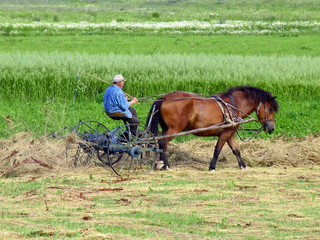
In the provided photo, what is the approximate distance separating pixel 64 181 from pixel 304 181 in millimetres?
4073

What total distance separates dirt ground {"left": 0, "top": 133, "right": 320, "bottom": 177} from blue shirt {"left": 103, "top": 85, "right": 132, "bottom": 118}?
50.3 inches

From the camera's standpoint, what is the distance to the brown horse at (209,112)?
12.0 meters

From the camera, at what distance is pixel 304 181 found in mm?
10789

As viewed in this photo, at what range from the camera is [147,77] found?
22.3m

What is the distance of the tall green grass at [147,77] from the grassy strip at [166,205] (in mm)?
10464

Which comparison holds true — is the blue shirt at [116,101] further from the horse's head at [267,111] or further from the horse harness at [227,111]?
the horse's head at [267,111]

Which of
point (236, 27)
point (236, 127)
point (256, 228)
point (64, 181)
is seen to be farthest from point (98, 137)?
point (236, 27)

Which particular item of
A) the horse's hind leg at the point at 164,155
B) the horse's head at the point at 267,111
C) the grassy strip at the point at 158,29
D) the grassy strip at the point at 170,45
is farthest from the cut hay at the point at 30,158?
the grassy strip at the point at 158,29

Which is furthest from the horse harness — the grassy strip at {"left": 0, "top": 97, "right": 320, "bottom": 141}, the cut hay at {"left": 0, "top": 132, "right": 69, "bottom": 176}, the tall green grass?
the tall green grass

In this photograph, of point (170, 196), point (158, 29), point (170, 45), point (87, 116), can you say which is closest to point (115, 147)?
point (170, 196)

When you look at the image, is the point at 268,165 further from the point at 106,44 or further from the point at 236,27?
the point at 236,27

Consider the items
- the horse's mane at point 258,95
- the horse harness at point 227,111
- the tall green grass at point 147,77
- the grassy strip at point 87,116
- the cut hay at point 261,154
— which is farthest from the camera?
the tall green grass at point 147,77

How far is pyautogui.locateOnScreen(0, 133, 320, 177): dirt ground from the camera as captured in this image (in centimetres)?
1159

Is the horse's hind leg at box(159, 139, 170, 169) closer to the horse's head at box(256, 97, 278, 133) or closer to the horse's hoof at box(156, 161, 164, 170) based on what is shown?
the horse's hoof at box(156, 161, 164, 170)
